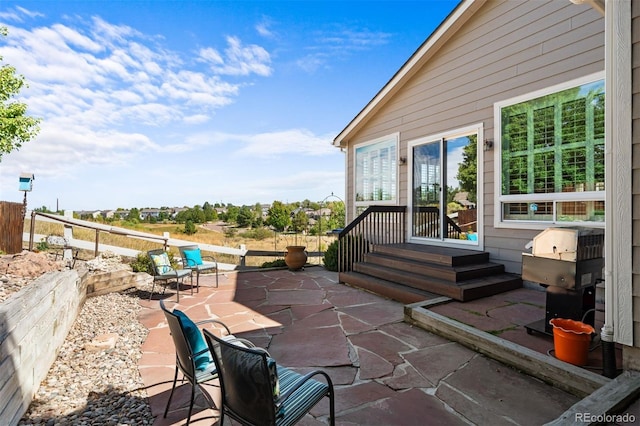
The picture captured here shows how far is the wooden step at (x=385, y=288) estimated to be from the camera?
4.72 meters

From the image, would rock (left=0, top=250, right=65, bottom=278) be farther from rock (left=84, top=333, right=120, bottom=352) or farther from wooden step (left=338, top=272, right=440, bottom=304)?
wooden step (left=338, top=272, right=440, bottom=304)

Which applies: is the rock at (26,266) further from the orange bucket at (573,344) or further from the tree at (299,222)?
the tree at (299,222)

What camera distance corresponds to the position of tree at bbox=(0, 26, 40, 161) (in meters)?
9.96

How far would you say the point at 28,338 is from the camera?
246cm

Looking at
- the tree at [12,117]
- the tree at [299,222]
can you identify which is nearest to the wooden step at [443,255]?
the tree at [299,222]

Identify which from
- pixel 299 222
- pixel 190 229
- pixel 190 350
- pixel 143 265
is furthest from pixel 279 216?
pixel 190 350

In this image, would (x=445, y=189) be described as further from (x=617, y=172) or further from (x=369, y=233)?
(x=617, y=172)

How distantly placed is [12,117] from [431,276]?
44.4 feet

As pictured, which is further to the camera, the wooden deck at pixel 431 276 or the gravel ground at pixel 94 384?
the wooden deck at pixel 431 276

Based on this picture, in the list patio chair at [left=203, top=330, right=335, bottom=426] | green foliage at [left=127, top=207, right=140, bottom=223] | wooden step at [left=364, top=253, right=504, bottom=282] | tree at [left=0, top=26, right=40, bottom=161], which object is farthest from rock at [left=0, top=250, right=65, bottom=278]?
green foliage at [left=127, top=207, right=140, bottom=223]

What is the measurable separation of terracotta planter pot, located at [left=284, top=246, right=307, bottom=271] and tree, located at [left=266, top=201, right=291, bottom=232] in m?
3.70

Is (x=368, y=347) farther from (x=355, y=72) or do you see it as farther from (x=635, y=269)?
(x=355, y=72)

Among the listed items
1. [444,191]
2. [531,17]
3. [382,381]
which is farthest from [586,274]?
[531,17]
